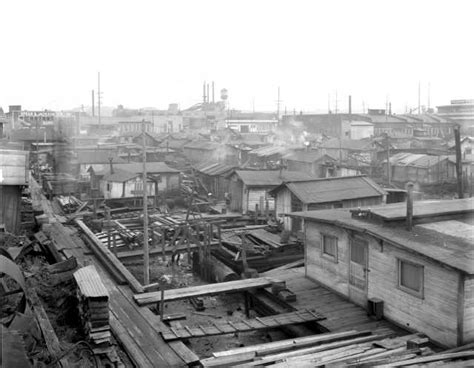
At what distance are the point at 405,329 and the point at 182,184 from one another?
95.3 feet

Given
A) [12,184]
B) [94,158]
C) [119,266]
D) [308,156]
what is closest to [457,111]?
[308,156]

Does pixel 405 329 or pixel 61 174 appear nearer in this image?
pixel 405 329

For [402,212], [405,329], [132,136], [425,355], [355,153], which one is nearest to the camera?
[425,355]

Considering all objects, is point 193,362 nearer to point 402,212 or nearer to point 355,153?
point 402,212

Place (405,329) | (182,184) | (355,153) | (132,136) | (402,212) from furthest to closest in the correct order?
(132,136)
(355,153)
(182,184)
(402,212)
(405,329)

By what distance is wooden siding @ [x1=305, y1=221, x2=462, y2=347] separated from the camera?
11117 millimetres

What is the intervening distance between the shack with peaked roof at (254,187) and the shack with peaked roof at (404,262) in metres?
14.9

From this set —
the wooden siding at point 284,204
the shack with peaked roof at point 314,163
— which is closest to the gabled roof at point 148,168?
the shack with peaked roof at point 314,163

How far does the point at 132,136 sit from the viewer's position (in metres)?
69.4

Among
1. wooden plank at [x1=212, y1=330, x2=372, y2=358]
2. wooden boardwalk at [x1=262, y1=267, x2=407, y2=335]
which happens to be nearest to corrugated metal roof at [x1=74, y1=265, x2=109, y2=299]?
wooden plank at [x1=212, y1=330, x2=372, y2=358]

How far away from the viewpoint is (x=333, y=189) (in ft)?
80.8

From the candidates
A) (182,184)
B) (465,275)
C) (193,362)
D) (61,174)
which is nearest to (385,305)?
(465,275)

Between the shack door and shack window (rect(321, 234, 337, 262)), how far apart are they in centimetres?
77

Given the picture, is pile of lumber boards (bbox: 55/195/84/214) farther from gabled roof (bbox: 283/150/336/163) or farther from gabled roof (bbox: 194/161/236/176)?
gabled roof (bbox: 283/150/336/163)
